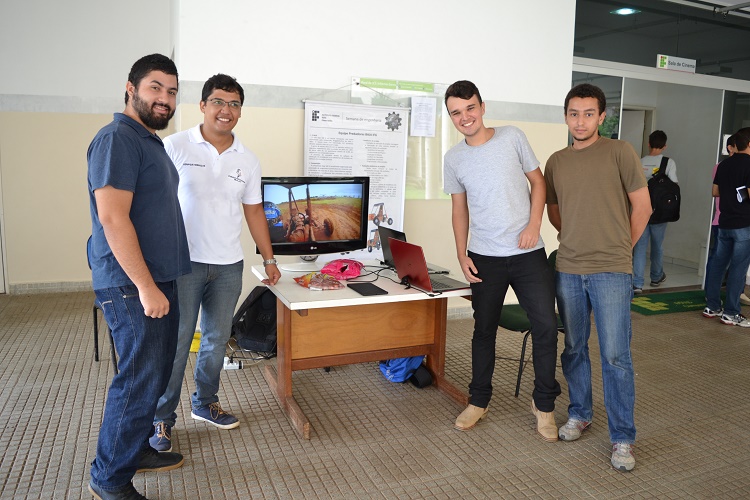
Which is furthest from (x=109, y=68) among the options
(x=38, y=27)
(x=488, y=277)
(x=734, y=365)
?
(x=734, y=365)

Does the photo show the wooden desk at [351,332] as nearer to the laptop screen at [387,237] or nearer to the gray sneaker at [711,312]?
the laptop screen at [387,237]

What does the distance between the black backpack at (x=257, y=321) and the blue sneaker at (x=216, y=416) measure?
1.01 m

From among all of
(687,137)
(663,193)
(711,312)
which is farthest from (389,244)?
(687,137)

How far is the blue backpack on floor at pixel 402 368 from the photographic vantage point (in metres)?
3.49

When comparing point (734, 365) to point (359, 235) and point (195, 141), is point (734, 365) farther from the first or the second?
point (195, 141)

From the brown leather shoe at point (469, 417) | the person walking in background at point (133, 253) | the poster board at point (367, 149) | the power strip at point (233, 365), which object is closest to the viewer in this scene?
the person walking in background at point (133, 253)

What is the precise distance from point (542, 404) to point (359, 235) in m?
1.38

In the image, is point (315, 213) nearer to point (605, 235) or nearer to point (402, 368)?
point (402, 368)

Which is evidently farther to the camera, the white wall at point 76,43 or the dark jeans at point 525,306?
the white wall at point 76,43

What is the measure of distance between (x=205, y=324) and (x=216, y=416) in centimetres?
47

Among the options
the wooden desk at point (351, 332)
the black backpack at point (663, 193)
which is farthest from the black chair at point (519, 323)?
the black backpack at point (663, 193)

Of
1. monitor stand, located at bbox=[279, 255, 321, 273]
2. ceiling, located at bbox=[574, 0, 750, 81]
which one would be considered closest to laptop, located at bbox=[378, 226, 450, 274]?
monitor stand, located at bbox=[279, 255, 321, 273]

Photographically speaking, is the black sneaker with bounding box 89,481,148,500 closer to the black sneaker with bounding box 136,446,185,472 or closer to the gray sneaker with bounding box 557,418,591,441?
the black sneaker with bounding box 136,446,185,472

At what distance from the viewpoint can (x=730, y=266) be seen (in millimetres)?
4977
